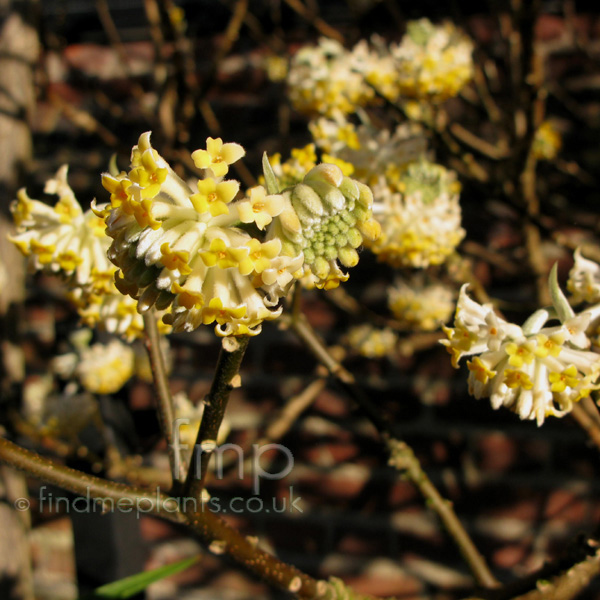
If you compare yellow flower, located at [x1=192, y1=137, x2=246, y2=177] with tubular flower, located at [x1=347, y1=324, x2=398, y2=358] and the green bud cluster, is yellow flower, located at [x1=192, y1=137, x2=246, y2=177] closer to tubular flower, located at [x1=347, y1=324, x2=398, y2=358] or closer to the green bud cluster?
the green bud cluster

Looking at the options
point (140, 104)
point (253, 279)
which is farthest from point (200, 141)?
point (253, 279)

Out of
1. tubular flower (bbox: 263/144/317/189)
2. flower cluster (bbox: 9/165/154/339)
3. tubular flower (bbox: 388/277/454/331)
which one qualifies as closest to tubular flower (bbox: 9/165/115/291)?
flower cluster (bbox: 9/165/154/339)

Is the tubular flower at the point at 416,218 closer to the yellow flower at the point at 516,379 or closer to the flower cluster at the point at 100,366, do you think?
the yellow flower at the point at 516,379

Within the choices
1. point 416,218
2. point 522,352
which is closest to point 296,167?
point 416,218

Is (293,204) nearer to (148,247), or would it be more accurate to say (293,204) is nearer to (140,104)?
(148,247)

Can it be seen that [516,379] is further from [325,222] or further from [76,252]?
[76,252]

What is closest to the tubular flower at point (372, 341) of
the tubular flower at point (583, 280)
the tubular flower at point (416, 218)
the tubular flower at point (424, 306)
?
the tubular flower at point (424, 306)

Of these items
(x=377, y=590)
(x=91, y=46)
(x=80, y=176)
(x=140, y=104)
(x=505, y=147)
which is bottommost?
(x=377, y=590)
